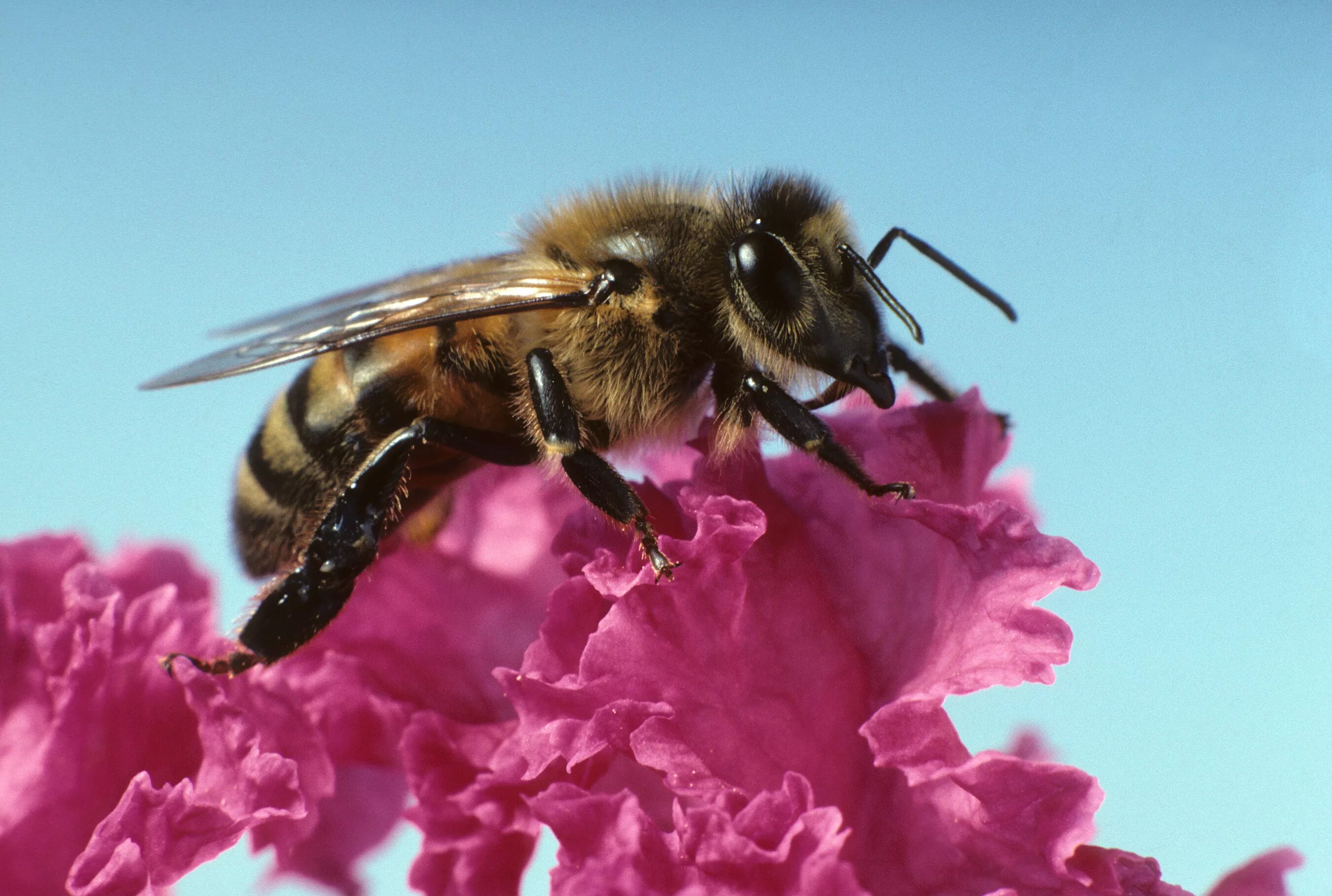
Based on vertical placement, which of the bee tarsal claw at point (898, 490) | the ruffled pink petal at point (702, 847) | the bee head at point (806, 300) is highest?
the bee head at point (806, 300)

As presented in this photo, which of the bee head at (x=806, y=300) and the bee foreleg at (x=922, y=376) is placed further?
the bee foreleg at (x=922, y=376)

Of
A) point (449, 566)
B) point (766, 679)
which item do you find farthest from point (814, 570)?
point (449, 566)

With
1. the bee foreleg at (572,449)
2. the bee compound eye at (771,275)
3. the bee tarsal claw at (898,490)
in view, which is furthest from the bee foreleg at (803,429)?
the bee foreleg at (572,449)

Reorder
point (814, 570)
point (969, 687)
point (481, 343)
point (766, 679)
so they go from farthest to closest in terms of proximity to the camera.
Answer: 1. point (481, 343)
2. point (814, 570)
3. point (766, 679)
4. point (969, 687)

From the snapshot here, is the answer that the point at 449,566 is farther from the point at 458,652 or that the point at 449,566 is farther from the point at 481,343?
the point at 481,343

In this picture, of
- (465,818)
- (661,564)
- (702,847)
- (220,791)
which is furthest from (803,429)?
(220,791)

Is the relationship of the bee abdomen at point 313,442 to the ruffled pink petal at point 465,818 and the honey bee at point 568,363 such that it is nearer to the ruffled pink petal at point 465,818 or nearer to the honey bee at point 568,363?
the honey bee at point 568,363

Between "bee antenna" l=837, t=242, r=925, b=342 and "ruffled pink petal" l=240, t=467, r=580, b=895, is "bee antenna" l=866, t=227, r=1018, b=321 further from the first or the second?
"ruffled pink petal" l=240, t=467, r=580, b=895
